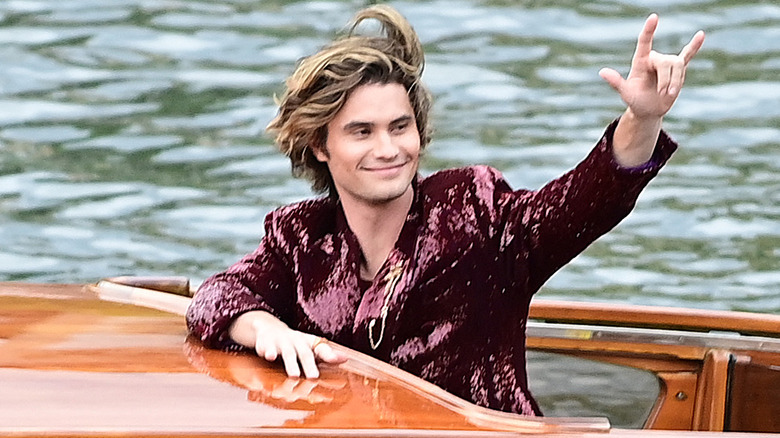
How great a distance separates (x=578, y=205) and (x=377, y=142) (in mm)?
391

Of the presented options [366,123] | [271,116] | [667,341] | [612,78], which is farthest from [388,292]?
[271,116]

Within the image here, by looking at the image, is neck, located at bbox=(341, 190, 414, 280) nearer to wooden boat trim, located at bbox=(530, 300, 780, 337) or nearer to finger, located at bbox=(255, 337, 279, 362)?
finger, located at bbox=(255, 337, 279, 362)

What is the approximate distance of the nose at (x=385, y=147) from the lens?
8.80 feet

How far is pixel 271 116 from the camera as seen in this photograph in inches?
376

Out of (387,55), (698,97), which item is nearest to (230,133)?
(698,97)

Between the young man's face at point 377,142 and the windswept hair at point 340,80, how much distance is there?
2cm

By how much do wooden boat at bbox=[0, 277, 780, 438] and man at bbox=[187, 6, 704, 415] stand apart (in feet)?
0.30

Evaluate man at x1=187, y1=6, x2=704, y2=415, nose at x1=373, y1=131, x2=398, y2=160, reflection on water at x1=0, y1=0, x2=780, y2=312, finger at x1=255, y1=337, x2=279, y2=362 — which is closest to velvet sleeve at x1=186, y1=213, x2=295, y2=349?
man at x1=187, y1=6, x2=704, y2=415

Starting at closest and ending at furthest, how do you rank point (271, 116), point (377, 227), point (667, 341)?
point (377, 227) < point (667, 341) < point (271, 116)

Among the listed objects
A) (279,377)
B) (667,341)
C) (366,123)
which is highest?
(366,123)

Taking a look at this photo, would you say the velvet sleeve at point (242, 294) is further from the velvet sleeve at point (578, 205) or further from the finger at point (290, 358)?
the velvet sleeve at point (578, 205)

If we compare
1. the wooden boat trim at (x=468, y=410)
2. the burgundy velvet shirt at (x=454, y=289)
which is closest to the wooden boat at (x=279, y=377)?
the wooden boat trim at (x=468, y=410)

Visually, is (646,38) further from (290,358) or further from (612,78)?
(290,358)

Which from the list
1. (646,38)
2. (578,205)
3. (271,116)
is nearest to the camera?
(646,38)
